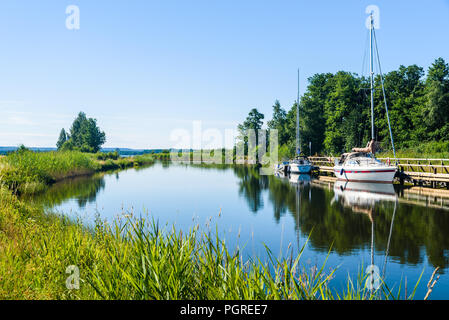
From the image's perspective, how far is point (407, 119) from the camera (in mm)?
50469

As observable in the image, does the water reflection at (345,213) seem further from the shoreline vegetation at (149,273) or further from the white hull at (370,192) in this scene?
the shoreline vegetation at (149,273)

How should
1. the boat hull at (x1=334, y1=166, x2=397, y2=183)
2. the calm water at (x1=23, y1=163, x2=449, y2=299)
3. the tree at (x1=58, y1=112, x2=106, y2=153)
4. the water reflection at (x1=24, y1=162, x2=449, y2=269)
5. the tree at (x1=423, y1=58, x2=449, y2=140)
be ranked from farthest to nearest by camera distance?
the tree at (x1=58, y1=112, x2=106, y2=153) < the tree at (x1=423, y1=58, x2=449, y2=140) < the boat hull at (x1=334, y1=166, x2=397, y2=183) < the water reflection at (x1=24, y1=162, x2=449, y2=269) < the calm water at (x1=23, y1=163, x2=449, y2=299)

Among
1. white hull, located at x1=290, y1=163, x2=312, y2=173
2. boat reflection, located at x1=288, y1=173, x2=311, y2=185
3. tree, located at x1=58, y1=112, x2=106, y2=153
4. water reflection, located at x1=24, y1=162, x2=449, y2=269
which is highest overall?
tree, located at x1=58, y1=112, x2=106, y2=153

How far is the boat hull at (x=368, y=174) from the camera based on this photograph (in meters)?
27.3

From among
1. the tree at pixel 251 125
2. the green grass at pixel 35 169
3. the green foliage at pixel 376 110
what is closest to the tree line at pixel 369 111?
the green foliage at pixel 376 110

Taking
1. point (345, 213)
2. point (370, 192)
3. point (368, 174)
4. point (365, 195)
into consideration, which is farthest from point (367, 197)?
point (368, 174)

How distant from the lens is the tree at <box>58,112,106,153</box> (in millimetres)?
74412

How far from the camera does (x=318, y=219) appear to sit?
16.3 metres

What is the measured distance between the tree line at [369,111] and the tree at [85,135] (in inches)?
1546

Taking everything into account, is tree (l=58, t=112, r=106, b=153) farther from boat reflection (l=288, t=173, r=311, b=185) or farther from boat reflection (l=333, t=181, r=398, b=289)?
boat reflection (l=333, t=181, r=398, b=289)

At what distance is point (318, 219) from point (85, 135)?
222ft

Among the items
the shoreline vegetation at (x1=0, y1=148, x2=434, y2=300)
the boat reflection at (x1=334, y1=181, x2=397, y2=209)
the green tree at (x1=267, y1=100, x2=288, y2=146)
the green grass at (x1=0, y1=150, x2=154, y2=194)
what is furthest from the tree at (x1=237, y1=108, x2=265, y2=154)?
the shoreline vegetation at (x1=0, y1=148, x2=434, y2=300)

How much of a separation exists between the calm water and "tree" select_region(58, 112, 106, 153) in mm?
48403
